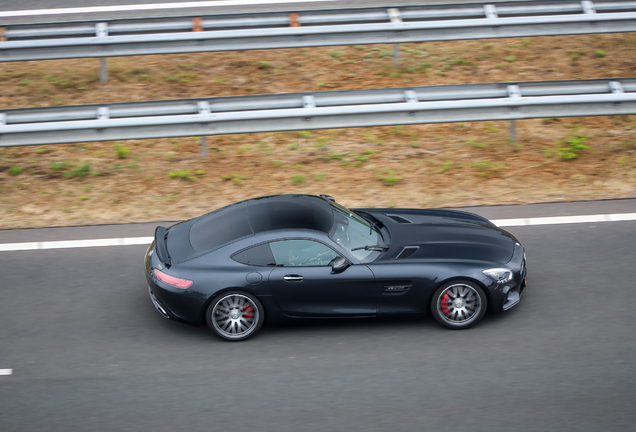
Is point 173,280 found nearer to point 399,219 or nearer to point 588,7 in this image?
point 399,219

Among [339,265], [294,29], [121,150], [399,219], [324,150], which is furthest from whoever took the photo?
[294,29]

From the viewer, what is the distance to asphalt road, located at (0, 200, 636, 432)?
18.7ft

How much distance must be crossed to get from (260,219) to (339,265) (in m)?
1.00

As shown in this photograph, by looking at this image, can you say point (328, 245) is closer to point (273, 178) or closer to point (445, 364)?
point (445, 364)

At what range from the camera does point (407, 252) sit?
7016mm

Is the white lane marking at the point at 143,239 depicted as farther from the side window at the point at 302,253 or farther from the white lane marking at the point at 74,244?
the side window at the point at 302,253

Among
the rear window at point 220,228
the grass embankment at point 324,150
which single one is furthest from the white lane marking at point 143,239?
the rear window at point 220,228

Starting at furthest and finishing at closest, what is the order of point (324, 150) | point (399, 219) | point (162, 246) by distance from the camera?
point (324, 150) → point (399, 219) → point (162, 246)

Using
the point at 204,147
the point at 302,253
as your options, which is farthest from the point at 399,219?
the point at 204,147

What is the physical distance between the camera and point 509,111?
34.9 feet

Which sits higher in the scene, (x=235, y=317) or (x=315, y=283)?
(x=315, y=283)

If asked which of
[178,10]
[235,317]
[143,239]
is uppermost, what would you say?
[178,10]

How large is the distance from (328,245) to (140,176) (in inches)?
196

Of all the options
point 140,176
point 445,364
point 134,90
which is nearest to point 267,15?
point 134,90
